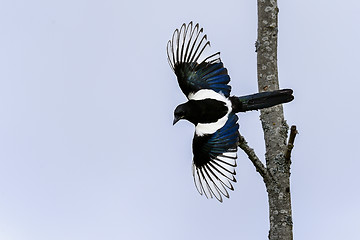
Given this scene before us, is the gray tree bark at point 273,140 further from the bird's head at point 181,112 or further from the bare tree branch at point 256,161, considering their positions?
the bird's head at point 181,112

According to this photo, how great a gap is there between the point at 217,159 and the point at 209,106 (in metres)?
0.39

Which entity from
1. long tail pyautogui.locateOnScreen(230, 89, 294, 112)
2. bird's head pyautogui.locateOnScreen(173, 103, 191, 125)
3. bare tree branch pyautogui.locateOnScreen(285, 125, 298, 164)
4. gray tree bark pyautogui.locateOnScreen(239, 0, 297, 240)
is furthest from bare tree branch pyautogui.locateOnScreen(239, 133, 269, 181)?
bird's head pyautogui.locateOnScreen(173, 103, 191, 125)

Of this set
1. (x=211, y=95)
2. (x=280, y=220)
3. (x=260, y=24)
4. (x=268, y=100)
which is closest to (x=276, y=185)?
(x=280, y=220)

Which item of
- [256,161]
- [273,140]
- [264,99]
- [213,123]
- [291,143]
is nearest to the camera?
[291,143]

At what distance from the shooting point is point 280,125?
4.43 meters

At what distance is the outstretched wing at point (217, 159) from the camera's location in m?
4.51

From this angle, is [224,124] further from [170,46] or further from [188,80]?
[170,46]

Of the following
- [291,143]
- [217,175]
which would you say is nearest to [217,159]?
[217,175]

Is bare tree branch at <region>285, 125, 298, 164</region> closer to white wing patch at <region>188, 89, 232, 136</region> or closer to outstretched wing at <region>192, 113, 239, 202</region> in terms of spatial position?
outstretched wing at <region>192, 113, 239, 202</region>

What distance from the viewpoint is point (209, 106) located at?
4695mm

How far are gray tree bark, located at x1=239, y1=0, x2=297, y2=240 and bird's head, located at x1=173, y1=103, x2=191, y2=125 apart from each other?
0.54 metres

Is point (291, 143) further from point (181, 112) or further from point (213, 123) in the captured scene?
point (181, 112)

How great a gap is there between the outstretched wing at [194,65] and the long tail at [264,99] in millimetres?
148

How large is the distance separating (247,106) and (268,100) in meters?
0.23
